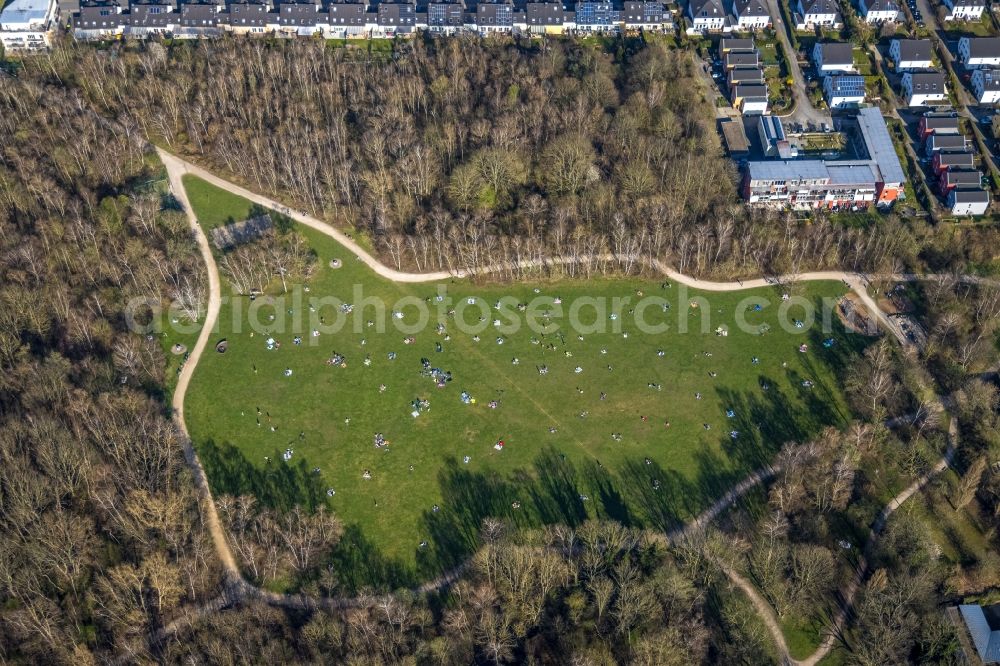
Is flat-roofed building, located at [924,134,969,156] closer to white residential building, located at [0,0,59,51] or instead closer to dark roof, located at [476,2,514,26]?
dark roof, located at [476,2,514,26]

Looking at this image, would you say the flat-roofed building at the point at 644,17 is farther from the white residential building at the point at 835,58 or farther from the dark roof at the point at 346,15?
the dark roof at the point at 346,15

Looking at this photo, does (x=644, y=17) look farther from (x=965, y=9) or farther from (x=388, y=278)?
(x=388, y=278)

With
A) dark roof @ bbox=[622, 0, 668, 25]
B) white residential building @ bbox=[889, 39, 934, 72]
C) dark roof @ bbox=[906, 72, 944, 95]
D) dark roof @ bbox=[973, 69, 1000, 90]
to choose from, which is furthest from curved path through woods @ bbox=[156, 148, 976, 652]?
dark roof @ bbox=[622, 0, 668, 25]

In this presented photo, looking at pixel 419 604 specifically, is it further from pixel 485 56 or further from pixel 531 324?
pixel 485 56

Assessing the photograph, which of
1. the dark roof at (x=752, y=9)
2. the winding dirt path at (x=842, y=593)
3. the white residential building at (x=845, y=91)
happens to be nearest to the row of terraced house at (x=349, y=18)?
the dark roof at (x=752, y=9)

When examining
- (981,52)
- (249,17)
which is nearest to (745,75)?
(981,52)
